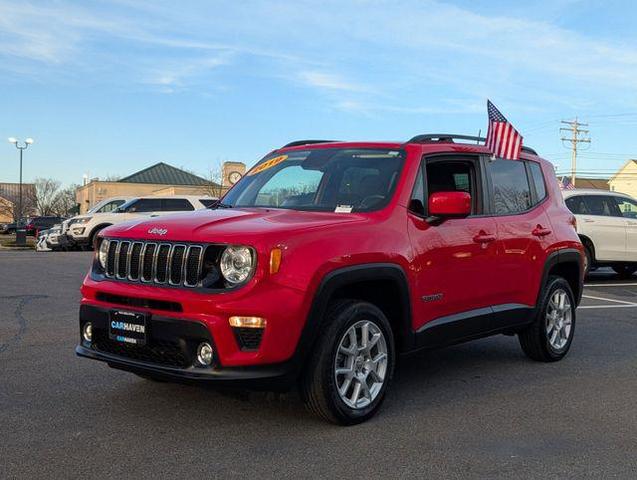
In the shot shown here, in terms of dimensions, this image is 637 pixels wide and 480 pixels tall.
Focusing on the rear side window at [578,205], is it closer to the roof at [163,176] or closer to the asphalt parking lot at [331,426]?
the asphalt parking lot at [331,426]

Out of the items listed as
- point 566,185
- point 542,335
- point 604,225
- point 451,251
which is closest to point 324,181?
point 451,251

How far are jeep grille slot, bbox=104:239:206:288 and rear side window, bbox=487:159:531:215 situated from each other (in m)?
2.76

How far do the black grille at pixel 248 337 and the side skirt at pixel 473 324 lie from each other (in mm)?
1378

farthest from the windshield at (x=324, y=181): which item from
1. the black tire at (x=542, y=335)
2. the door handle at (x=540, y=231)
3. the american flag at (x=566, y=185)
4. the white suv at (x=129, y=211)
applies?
the white suv at (x=129, y=211)

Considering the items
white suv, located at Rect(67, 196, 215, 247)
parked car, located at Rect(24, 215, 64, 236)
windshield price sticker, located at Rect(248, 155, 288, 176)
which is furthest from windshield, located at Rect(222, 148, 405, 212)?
parked car, located at Rect(24, 215, 64, 236)

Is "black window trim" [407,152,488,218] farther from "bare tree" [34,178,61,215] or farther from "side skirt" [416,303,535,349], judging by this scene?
"bare tree" [34,178,61,215]

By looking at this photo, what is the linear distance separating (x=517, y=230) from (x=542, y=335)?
3.59ft

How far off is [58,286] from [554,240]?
838cm

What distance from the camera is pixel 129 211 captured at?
22.1 meters

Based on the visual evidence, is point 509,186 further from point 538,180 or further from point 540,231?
point 538,180

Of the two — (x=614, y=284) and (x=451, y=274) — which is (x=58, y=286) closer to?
(x=451, y=274)

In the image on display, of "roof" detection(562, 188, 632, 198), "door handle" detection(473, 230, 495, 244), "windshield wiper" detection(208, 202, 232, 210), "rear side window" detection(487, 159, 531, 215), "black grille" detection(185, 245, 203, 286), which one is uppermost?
"roof" detection(562, 188, 632, 198)

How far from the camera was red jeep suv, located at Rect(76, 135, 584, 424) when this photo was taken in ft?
13.2

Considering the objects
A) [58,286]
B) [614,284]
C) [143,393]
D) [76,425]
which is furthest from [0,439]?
[614,284]
